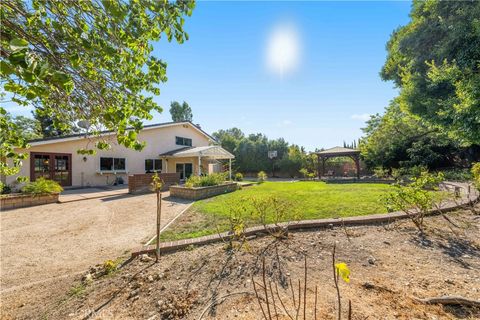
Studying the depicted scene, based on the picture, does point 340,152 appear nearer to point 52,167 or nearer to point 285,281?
point 285,281

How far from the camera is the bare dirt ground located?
224cm

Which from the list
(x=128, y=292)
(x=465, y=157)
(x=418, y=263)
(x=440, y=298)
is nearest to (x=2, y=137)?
(x=128, y=292)

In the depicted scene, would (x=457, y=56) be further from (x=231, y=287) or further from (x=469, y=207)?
(x=231, y=287)

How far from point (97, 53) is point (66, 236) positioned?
544cm

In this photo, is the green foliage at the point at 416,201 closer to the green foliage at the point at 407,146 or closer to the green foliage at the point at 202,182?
the green foliage at the point at 202,182

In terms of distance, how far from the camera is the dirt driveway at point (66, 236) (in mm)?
3880

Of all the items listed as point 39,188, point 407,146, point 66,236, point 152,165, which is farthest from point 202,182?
point 407,146

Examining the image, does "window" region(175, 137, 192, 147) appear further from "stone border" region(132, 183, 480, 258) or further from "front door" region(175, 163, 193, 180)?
"stone border" region(132, 183, 480, 258)

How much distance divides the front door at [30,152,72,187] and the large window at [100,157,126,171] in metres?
1.99

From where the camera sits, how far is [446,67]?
786 centimetres

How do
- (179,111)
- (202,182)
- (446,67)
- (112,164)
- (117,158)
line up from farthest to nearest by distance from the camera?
1. (179,111)
2. (117,158)
3. (112,164)
4. (202,182)
5. (446,67)

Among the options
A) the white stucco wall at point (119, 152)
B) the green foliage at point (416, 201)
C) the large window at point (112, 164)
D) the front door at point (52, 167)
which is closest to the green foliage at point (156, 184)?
the green foliage at point (416, 201)

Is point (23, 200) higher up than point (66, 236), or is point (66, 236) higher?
point (23, 200)

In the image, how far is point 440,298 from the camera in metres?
2.21
